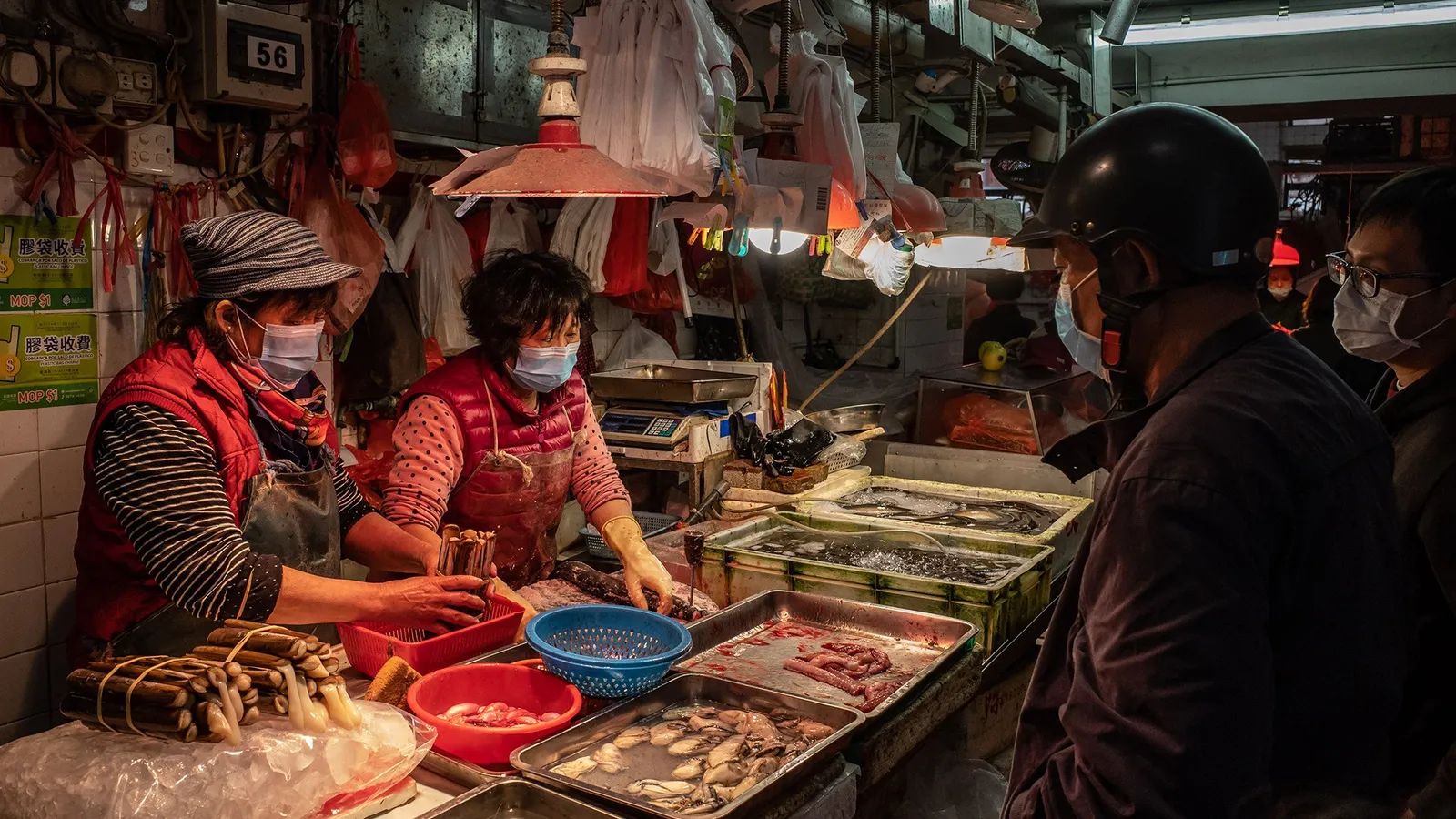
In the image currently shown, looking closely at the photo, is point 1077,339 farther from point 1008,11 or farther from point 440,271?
point 440,271

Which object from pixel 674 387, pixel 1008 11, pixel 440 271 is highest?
pixel 1008 11

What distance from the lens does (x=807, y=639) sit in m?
3.36

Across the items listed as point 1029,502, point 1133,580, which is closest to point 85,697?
point 1133,580

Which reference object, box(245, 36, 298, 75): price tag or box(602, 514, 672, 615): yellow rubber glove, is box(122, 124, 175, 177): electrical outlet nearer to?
box(245, 36, 298, 75): price tag

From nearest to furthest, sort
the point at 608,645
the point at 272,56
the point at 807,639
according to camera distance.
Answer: the point at 608,645 → the point at 807,639 → the point at 272,56

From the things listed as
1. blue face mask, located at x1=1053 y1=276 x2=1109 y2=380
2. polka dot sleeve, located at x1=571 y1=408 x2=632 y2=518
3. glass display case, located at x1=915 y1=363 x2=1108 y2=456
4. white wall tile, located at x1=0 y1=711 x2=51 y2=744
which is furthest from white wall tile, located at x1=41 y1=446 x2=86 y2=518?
→ glass display case, located at x1=915 y1=363 x2=1108 y2=456

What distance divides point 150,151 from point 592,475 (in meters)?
2.06

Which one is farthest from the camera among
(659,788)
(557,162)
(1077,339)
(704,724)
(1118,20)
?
(1118,20)

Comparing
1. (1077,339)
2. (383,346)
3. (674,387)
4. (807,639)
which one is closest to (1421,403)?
(1077,339)

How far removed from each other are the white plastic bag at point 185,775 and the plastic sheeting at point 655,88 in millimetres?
1832

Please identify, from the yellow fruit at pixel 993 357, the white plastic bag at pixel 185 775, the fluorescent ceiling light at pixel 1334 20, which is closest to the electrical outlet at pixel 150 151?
the white plastic bag at pixel 185 775

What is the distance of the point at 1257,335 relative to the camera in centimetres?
169

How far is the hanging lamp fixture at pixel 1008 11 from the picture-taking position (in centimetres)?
428

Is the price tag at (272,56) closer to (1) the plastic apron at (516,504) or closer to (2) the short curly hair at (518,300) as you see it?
(2) the short curly hair at (518,300)
